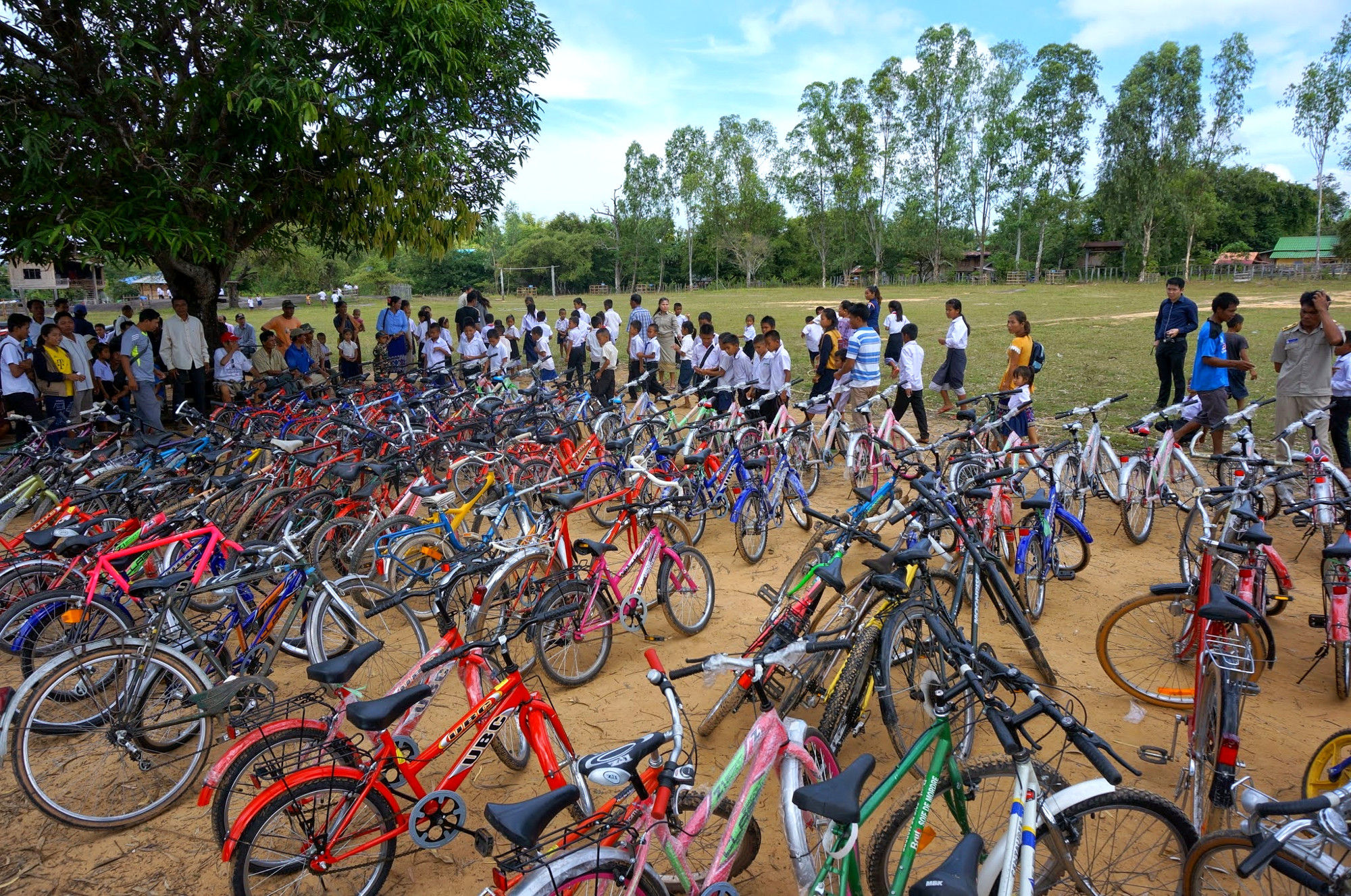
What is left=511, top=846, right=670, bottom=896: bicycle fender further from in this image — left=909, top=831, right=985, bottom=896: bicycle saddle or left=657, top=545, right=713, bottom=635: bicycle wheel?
left=657, top=545, right=713, bottom=635: bicycle wheel

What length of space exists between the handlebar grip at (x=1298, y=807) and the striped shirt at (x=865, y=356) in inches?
250

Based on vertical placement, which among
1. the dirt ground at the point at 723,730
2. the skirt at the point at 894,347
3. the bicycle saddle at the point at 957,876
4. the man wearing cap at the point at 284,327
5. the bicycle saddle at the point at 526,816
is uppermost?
the man wearing cap at the point at 284,327

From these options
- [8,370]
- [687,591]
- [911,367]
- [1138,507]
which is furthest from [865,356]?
[8,370]

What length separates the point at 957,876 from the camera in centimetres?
169

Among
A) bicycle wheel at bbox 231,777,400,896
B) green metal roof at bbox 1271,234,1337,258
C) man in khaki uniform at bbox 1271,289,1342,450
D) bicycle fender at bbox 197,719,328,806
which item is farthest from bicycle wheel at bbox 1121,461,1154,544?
green metal roof at bbox 1271,234,1337,258

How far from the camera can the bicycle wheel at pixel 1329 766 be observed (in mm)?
2562

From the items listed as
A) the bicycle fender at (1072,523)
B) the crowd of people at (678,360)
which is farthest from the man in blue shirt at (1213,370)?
the bicycle fender at (1072,523)

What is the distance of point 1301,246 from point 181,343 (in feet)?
184

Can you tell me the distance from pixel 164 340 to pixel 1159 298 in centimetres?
3089

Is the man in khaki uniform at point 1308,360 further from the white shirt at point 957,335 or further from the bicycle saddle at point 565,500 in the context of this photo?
the bicycle saddle at point 565,500

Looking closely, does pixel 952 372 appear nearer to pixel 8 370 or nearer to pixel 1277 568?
pixel 1277 568

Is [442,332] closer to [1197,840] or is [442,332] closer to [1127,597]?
[1127,597]

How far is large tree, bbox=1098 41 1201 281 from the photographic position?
40.2 metres

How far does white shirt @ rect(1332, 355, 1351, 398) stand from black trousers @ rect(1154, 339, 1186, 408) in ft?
7.89
